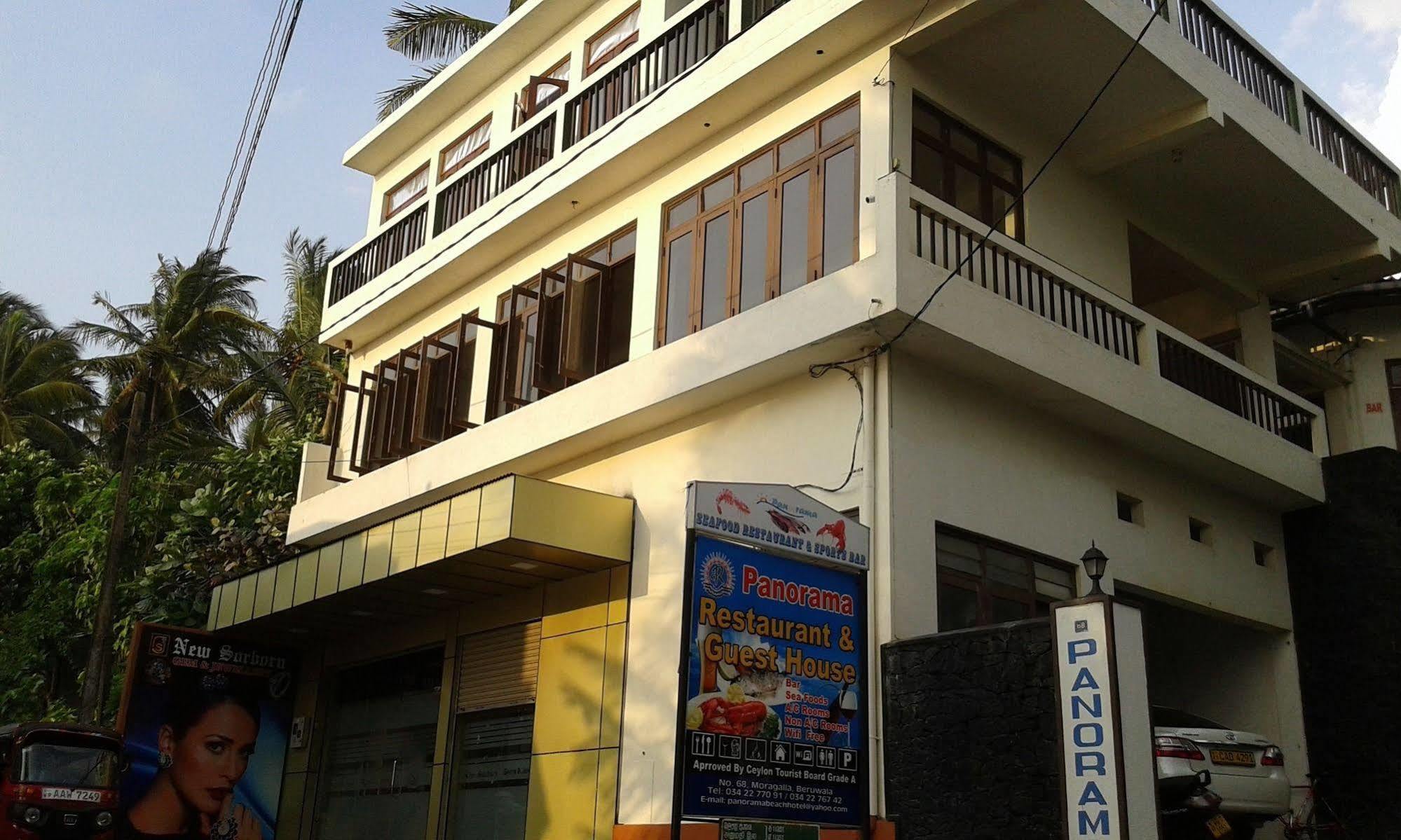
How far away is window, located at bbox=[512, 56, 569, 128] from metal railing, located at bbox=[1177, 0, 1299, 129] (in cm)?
899

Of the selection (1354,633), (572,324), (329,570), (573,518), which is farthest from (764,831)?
(1354,633)

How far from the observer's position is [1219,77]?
13953 mm

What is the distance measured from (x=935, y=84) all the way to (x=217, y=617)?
13.4 meters

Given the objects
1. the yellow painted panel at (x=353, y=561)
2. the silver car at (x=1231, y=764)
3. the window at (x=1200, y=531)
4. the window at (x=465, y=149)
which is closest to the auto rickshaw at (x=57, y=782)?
the yellow painted panel at (x=353, y=561)

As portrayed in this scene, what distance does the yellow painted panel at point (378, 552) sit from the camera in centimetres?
1515

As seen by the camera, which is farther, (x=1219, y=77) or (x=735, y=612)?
(x=1219, y=77)

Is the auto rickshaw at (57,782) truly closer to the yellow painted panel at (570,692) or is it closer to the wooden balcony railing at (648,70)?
the yellow painted panel at (570,692)

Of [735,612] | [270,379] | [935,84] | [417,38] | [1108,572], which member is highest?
[417,38]

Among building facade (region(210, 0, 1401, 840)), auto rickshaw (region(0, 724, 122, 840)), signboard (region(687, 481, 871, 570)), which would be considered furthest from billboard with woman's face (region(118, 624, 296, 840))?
signboard (region(687, 481, 871, 570))

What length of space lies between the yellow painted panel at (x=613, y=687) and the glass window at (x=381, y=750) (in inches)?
154

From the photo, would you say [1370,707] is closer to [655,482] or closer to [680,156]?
[655,482]

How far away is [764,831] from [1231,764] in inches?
211

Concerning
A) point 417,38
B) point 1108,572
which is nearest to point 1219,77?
point 1108,572

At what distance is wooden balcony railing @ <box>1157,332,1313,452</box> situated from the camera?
15000 mm
